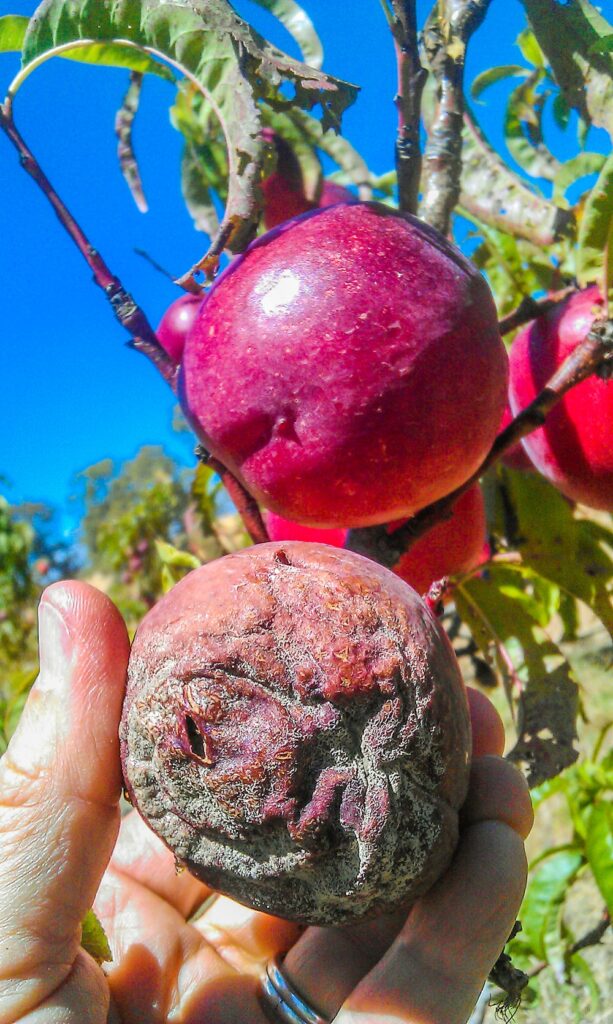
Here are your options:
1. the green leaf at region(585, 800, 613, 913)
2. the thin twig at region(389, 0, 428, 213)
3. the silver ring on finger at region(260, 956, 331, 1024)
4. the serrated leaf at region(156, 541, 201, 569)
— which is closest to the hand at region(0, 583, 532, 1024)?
the silver ring on finger at region(260, 956, 331, 1024)

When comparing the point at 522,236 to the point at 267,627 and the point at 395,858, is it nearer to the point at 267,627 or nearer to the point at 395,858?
the point at 267,627

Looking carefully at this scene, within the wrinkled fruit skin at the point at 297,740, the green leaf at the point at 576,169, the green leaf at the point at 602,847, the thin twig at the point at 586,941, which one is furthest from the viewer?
the thin twig at the point at 586,941

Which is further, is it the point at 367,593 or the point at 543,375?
the point at 543,375

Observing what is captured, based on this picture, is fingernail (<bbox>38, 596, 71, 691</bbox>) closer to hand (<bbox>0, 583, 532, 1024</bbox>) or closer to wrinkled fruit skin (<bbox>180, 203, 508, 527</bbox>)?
hand (<bbox>0, 583, 532, 1024</bbox>)

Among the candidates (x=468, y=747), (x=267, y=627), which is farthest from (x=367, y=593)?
(x=468, y=747)

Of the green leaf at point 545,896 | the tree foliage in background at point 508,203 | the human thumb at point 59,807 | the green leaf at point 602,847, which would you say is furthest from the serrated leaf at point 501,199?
the green leaf at point 545,896

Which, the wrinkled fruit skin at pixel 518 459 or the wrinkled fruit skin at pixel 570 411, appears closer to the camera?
the wrinkled fruit skin at pixel 570 411

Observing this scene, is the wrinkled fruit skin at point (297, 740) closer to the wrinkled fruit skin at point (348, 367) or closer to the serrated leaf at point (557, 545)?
the wrinkled fruit skin at point (348, 367)
